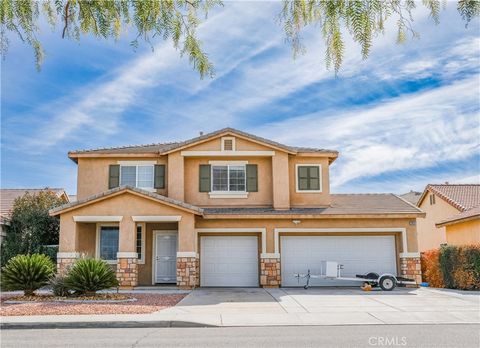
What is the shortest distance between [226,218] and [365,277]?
5906 mm

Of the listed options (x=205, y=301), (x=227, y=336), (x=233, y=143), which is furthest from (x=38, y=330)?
(x=233, y=143)

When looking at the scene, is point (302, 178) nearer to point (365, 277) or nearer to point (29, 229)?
point (365, 277)

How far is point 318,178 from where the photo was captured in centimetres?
2375

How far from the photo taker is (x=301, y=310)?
1405cm

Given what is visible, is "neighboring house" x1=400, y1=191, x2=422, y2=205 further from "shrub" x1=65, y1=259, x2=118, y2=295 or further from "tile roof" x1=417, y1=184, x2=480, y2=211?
"shrub" x1=65, y1=259, x2=118, y2=295

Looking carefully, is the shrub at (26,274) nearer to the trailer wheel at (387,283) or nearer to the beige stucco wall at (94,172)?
the beige stucco wall at (94,172)

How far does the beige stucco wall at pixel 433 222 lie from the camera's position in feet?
101

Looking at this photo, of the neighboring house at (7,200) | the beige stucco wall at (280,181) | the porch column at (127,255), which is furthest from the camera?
the neighboring house at (7,200)

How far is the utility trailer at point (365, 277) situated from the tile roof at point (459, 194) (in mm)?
10325

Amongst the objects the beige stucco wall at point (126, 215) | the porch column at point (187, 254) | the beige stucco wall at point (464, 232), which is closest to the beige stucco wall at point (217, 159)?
the beige stucco wall at point (126, 215)

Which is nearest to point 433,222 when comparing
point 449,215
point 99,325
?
point 449,215

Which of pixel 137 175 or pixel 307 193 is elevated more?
pixel 137 175

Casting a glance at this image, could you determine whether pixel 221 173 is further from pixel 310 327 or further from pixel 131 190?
pixel 310 327

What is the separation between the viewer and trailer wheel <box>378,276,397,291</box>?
64.4 ft
